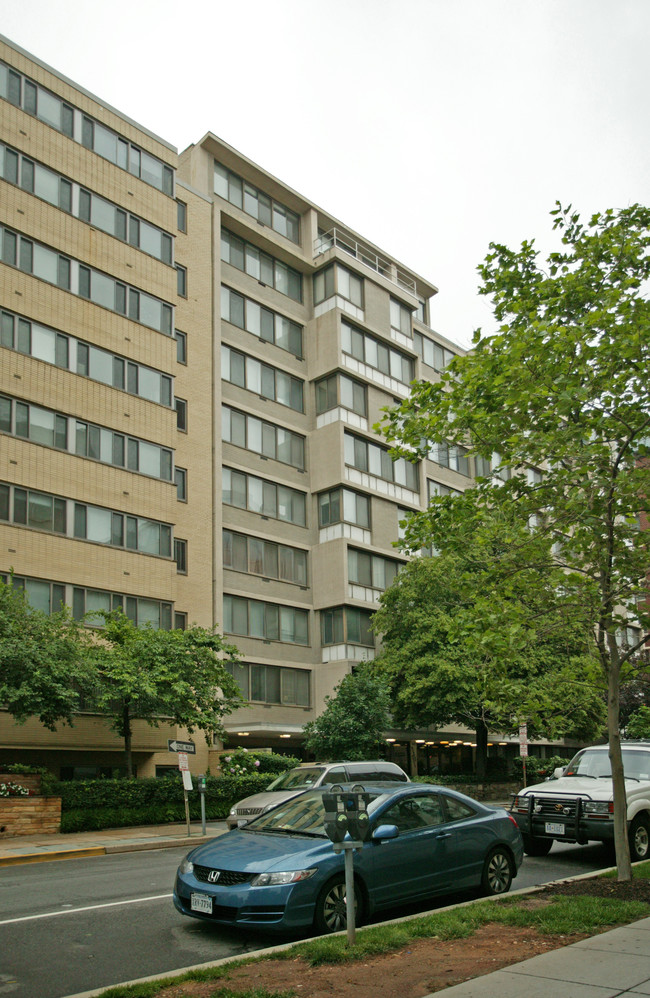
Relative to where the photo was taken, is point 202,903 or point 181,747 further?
point 181,747

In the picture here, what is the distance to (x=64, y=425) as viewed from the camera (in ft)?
92.9

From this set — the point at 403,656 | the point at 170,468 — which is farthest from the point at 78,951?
the point at 403,656

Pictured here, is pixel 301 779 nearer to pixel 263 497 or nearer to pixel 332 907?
pixel 332 907

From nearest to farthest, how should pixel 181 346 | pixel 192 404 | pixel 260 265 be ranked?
pixel 192 404 < pixel 181 346 < pixel 260 265

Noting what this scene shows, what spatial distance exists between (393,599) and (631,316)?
26.6 metres

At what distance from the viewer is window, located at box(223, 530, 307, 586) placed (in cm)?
3638

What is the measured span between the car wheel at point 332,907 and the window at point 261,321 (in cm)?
3173

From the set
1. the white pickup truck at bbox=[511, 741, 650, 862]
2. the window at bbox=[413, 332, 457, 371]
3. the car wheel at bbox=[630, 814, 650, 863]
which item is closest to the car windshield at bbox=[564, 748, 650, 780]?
the white pickup truck at bbox=[511, 741, 650, 862]

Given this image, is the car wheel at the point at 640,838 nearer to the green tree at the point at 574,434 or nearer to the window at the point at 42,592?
the green tree at the point at 574,434

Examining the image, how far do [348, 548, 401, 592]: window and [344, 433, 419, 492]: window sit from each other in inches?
148

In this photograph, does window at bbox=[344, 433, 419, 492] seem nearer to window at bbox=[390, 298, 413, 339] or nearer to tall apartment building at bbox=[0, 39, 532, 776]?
tall apartment building at bbox=[0, 39, 532, 776]

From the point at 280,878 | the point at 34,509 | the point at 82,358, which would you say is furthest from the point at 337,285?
the point at 280,878

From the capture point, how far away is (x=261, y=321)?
40469 millimetres

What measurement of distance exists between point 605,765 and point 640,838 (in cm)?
172
